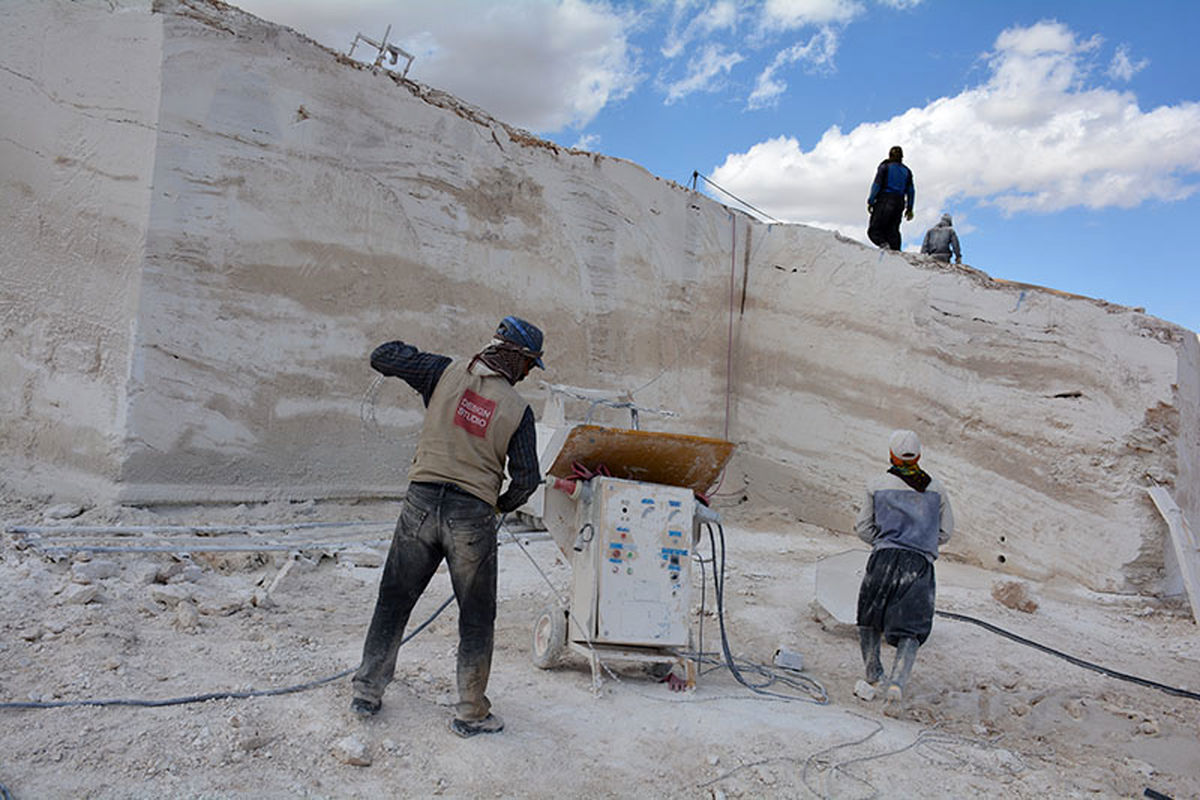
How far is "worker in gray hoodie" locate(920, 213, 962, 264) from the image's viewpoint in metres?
9.21

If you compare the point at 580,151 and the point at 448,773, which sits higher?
the point at 580,151

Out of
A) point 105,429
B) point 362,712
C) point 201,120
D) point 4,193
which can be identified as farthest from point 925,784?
point 4,193

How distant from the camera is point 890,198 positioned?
9.35 metres

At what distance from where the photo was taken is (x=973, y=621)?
5.67 meters

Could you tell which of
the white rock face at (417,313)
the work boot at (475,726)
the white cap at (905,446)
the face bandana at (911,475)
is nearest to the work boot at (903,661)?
the face bandana at (911,475)

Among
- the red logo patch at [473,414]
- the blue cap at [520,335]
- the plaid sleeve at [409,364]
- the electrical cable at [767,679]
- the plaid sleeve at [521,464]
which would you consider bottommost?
the electrical cable at [767,679]

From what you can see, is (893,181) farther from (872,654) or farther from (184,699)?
(184,699)

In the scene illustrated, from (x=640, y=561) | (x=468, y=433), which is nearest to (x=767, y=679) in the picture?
(x=640, y=561)

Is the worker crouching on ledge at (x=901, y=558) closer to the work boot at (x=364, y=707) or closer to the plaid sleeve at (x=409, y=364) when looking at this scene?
the plaid sleeve at (x=409, y=364)

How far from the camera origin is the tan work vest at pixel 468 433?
3305 millimetres

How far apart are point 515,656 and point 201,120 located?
4.23 metres

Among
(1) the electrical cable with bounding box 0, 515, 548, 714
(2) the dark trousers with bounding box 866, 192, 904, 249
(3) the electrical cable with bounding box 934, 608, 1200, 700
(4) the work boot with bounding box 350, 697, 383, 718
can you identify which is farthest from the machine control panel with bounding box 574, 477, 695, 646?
(2) the dark trousers with bounding box 866, 192, 904, 249

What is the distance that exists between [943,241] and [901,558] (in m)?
5.78

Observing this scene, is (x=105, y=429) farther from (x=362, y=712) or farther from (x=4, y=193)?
(x=362, y=712)
